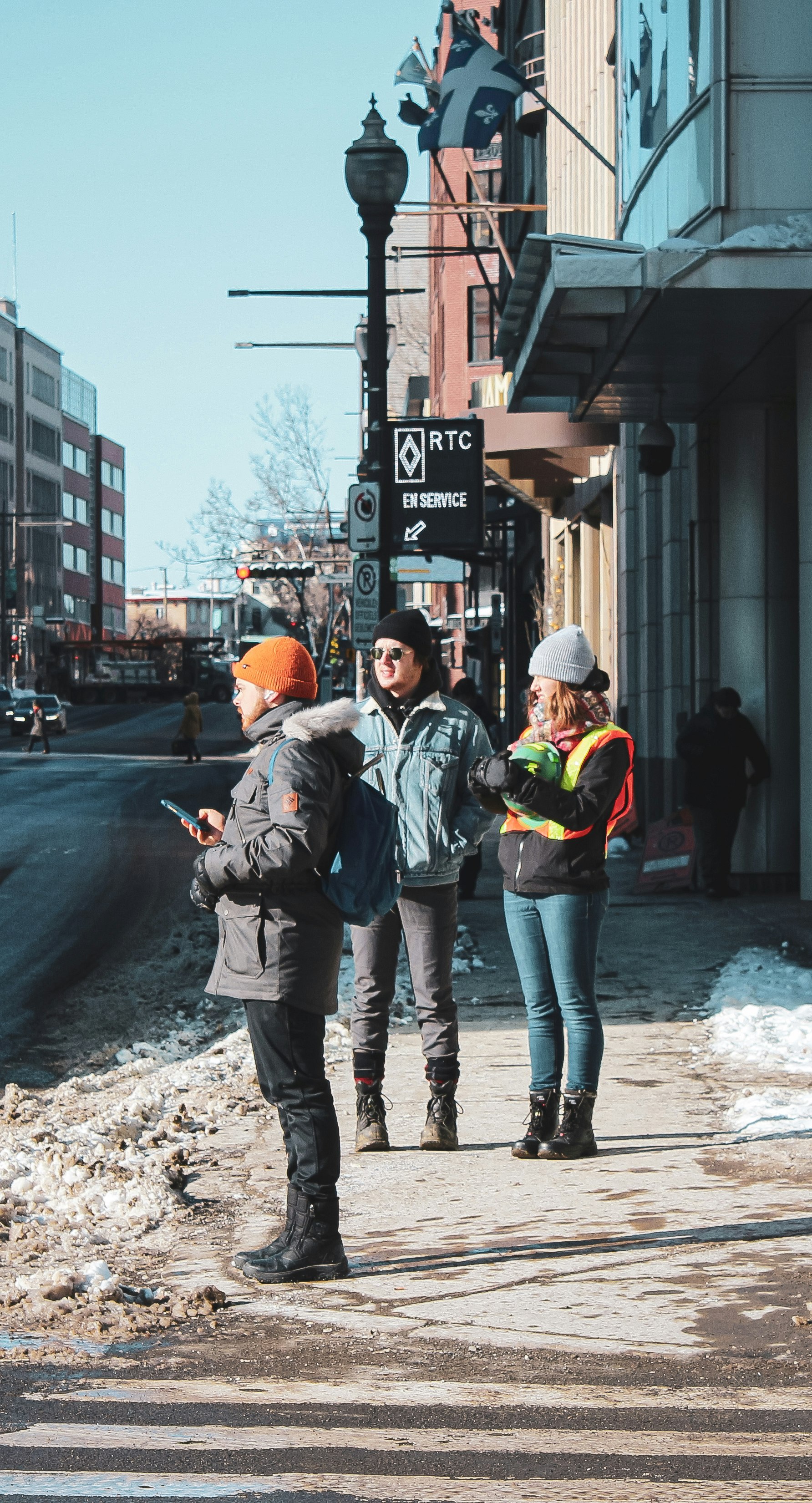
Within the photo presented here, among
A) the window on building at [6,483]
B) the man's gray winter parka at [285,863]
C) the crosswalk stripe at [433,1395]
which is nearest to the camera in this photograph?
the crosswalk stripe at [433,1395]

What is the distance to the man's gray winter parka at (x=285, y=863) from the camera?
5281 millimetres

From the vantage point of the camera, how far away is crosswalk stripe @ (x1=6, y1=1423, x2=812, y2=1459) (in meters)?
4.12

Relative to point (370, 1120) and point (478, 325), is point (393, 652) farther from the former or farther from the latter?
point (478, 325)

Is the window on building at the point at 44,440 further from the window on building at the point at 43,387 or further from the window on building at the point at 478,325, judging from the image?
the window on building at the point at 478,325

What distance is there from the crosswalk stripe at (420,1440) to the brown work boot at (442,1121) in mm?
2817

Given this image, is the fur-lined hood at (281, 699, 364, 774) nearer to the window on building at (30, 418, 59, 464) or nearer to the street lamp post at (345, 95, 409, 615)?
the street lamp post at (345, 95, 409, 615)

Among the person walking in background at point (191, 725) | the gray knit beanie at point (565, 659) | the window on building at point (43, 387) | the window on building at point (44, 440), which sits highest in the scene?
the window on building at point (43, 387)

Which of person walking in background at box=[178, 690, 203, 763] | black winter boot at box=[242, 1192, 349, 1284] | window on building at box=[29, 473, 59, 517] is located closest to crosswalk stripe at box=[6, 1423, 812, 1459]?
black winter boot at box=[242, 1192, 349, 1284]

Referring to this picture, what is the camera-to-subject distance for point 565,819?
6637mm

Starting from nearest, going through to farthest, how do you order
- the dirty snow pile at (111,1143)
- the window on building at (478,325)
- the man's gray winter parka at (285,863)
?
1. the man's gray winter parka at (285,863)
2. the dirty snow pile at (111,1143)
3. the window on building at (478,325)

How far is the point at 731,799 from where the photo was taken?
610 inches

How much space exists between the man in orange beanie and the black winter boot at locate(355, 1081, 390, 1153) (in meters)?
1.52

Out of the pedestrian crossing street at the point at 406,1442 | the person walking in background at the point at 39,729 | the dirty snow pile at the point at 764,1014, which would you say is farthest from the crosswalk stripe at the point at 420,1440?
the person walking in background at the point at 39,729

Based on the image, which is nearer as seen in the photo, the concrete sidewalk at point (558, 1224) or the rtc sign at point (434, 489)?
the concrete sidewalk at point (558, 1224)
